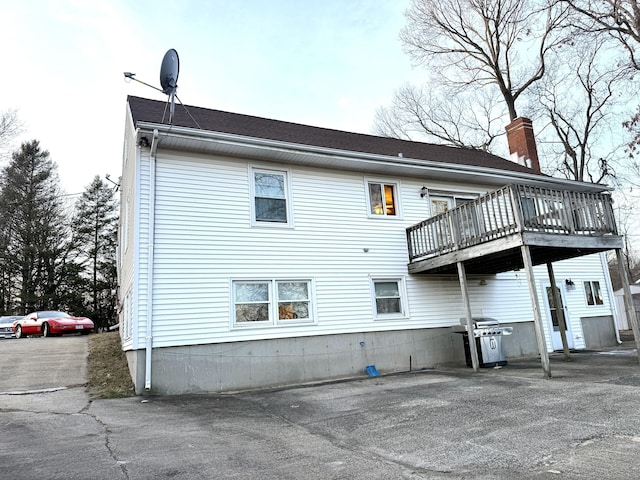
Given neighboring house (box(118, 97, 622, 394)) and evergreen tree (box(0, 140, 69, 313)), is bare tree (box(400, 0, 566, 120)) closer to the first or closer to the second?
neighboring house (box(118, 97, 622, 394))

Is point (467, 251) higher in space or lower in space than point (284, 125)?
lower

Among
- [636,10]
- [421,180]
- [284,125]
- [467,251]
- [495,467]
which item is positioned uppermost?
[636,10]

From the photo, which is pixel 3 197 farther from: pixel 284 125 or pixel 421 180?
pixel 421 180

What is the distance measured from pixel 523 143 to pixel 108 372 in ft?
53.6

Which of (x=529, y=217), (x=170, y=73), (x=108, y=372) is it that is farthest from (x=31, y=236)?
(x=529, y=217)

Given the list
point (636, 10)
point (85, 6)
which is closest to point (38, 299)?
point (85, 6)

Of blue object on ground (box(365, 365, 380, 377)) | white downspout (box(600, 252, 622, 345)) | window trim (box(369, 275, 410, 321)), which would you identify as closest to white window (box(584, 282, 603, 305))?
white downspout (box(600, 252, 622, 345))

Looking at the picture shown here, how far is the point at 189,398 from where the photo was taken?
7230mm

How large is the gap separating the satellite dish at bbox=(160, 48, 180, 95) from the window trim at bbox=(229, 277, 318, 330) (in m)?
4.29

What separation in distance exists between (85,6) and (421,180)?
10124 millimetres

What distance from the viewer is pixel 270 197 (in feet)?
31.4

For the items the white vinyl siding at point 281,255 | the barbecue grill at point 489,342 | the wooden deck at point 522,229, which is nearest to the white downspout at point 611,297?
the white vinyl siding at point 281,255

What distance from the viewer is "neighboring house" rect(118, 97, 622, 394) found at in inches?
314

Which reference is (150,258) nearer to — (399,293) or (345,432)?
(345,432)
